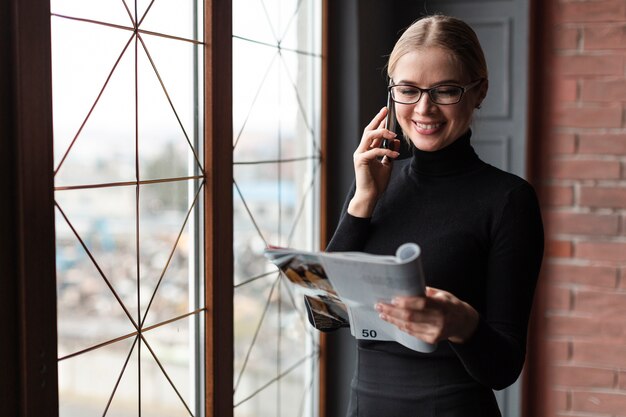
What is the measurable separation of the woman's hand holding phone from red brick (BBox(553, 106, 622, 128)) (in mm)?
1594

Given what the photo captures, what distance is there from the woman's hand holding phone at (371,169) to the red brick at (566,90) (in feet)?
5.26

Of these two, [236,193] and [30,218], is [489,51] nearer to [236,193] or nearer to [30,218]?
[236,193]

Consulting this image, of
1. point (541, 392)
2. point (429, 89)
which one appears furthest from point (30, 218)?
point (541, 392)

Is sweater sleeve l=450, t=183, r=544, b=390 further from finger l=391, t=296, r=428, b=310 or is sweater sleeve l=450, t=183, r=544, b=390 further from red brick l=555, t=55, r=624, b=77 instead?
red brick l=555, t=55, r=624, b=77

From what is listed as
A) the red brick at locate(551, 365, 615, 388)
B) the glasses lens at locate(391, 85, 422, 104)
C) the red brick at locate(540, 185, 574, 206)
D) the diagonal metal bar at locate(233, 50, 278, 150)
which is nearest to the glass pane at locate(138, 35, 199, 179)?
the diagonal metal bar at locate(233, 50, 278, 150)

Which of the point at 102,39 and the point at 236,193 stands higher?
the point at 102,39

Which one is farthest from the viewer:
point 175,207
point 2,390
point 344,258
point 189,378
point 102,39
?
point 189,378

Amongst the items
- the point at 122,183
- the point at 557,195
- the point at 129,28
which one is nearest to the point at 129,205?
the point at 122,183

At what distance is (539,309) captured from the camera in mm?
3100

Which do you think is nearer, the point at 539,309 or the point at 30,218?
the point at 30,218

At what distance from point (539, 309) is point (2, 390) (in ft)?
7.06

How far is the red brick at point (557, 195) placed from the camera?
305cm

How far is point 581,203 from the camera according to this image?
3.04 metres

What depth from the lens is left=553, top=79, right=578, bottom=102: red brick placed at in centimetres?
304
